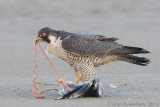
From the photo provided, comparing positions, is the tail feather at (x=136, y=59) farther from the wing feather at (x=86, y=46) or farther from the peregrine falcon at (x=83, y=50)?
the wing feather at (x=86, y=46)

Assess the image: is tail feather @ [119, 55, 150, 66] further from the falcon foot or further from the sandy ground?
the falcon foot

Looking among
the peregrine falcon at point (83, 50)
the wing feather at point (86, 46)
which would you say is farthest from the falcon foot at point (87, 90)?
the wing feather at point (86, 46)

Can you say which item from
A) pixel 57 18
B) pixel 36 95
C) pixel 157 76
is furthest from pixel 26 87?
pixel 57 18

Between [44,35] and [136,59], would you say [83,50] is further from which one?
[136,59]

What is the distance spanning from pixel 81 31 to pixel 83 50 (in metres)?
8.65

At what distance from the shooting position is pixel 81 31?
1670cm

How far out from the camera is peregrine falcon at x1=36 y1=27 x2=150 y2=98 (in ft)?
26.4

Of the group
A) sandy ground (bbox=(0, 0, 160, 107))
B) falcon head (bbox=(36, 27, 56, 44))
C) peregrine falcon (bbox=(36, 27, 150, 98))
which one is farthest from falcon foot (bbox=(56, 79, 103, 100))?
falcon head (bbox=(36, 27, 56, 44))

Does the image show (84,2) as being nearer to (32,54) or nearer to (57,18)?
(57,18)

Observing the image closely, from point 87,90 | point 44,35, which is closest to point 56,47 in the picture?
point 44,35

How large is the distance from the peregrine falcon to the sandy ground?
507 mm

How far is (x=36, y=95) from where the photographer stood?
7.54m

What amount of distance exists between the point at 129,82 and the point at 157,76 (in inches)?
30.9

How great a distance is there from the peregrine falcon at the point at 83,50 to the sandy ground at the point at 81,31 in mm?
507
